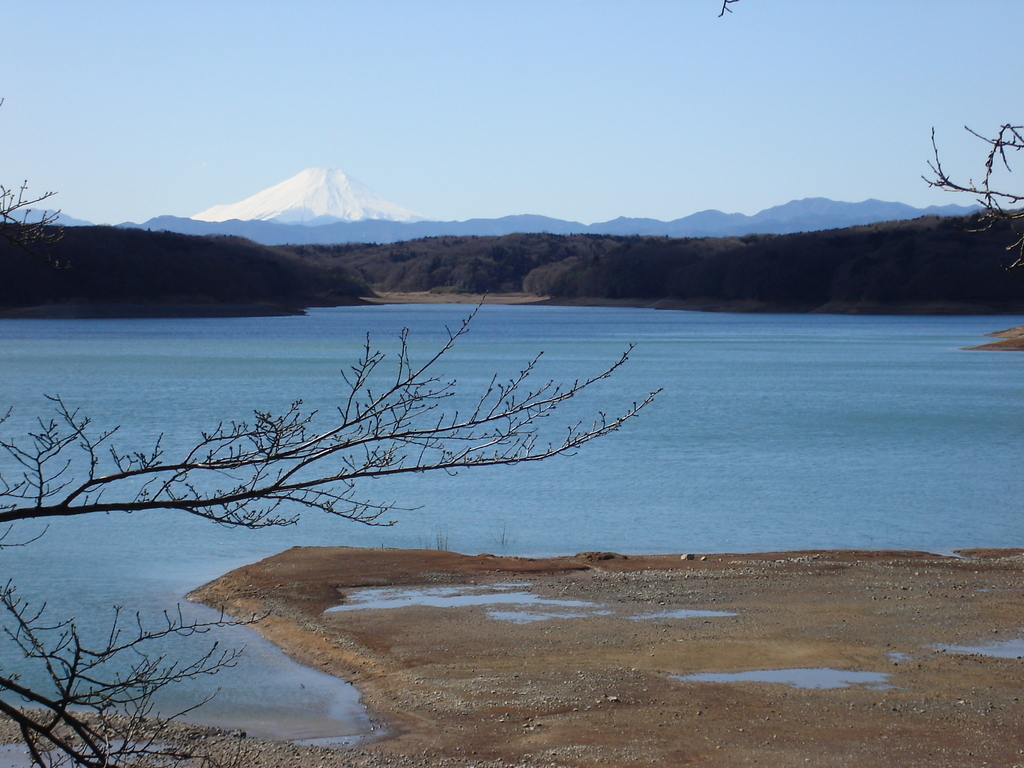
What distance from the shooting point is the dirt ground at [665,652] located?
6871mm

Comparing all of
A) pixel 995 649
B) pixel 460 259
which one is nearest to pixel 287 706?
pixel 995 649

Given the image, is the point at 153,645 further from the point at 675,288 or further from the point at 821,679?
the point at 675,288

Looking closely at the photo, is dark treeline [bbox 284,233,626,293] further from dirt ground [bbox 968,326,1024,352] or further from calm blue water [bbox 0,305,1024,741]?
calm blue water [bbox 0,305,1024,741]

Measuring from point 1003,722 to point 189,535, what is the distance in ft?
34.1

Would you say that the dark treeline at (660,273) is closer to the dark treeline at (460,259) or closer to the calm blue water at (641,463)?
the dark treeline at (460,259)

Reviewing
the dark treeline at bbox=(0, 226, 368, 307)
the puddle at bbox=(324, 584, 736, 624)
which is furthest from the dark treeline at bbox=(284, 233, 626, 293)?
the puddle at bbox=(324, 584, 736, 624)

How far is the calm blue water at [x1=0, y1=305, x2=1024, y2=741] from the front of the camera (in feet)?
45.6

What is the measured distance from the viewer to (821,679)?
26.7 feet

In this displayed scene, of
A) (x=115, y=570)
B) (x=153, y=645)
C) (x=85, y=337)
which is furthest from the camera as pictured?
(x=85, y=337)

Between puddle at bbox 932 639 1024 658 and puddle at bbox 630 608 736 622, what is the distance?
184 cm

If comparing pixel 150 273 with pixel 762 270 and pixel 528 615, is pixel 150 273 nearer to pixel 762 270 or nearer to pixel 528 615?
pixel 762 270

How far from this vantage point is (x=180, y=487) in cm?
1575

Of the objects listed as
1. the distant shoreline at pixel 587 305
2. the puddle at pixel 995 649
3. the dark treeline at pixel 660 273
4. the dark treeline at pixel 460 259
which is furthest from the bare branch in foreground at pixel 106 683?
the dark treeline at pixel 460 259

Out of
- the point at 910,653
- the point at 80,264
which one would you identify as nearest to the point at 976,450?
the point at 910,653
